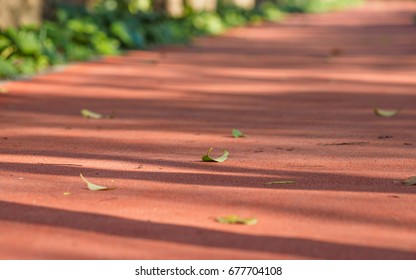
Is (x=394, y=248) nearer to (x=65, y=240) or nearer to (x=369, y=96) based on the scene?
(x=65, y=240)

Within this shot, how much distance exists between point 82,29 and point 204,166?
10886 mm

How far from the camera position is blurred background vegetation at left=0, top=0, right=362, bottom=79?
1378 centimetres

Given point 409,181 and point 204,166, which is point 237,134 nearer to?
point 204,166

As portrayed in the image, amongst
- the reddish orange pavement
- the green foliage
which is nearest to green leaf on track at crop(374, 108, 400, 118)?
the reddish orange pavement

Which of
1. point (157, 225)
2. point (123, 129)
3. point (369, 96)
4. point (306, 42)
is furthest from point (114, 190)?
point (306, 42)

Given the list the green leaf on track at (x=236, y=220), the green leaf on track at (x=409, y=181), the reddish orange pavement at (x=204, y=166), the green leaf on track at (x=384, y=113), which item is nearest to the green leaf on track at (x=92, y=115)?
the reddish orange pavement at (x=204, y=166)

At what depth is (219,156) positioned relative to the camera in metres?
7.22

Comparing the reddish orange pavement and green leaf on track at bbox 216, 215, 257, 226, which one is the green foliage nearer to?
the reddish orange pavement

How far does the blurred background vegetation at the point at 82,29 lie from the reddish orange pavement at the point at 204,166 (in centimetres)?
56

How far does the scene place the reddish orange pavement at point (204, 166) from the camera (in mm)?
4754

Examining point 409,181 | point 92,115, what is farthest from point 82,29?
point 409,181

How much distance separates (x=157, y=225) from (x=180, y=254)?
21.3 inches

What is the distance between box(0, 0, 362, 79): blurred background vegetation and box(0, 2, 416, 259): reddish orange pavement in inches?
22.1

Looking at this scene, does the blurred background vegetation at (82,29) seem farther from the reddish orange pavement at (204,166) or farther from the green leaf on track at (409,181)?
the green leaf on track at (409,181)
